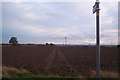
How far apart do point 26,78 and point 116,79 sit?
14.5 feet

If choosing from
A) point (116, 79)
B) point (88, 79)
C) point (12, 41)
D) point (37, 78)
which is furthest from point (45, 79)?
point (12, 41)

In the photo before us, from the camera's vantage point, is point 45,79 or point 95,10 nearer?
point 95,10

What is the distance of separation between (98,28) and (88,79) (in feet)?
21.0

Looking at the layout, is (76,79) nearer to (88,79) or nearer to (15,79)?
(88,79)

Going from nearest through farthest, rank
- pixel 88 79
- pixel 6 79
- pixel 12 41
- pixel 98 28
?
pixel 98 28, pixel 6 79, pixel 88 79, pixel 12 41

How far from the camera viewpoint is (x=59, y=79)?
1359cm

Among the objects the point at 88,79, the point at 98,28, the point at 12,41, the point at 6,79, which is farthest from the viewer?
the point at 12,41

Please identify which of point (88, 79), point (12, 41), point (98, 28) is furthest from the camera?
point (12, 41)

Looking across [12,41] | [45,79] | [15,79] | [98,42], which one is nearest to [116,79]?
[45,79]

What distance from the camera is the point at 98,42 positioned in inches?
370

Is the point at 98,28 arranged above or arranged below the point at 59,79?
above

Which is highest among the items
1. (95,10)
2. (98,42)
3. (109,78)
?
(95,10)

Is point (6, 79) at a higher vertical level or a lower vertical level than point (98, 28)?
lower

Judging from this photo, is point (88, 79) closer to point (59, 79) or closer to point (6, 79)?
point (59, 79)
